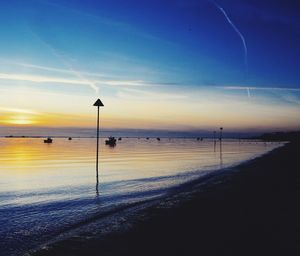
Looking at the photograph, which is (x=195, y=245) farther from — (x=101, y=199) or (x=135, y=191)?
(x=135, y=191)

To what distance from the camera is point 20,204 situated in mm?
13219

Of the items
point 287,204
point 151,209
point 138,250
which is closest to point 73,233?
point 138,250

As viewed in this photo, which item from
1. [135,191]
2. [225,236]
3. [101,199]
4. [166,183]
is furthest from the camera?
[166,183]

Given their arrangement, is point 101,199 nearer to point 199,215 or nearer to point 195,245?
point 199,215

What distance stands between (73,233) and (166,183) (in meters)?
11.7

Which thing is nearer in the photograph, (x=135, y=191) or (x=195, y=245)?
(x=195, y=245)

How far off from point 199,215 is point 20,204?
304 inches

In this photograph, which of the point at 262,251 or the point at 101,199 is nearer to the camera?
the point at 262,251

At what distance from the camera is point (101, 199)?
14.5 meters

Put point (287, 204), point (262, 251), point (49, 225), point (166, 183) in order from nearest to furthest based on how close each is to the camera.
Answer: point (262, 251) < point (49, 225) < point (287, 204) < point (166, 183)

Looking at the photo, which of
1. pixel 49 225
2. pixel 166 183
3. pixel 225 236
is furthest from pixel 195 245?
pixel 166 183

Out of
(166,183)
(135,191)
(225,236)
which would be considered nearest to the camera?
(225,236)

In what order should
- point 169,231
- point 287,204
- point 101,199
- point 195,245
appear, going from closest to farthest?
point 195,245 → point 169,231 → point 287,204 → point 101,199

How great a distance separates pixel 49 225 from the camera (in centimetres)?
987
